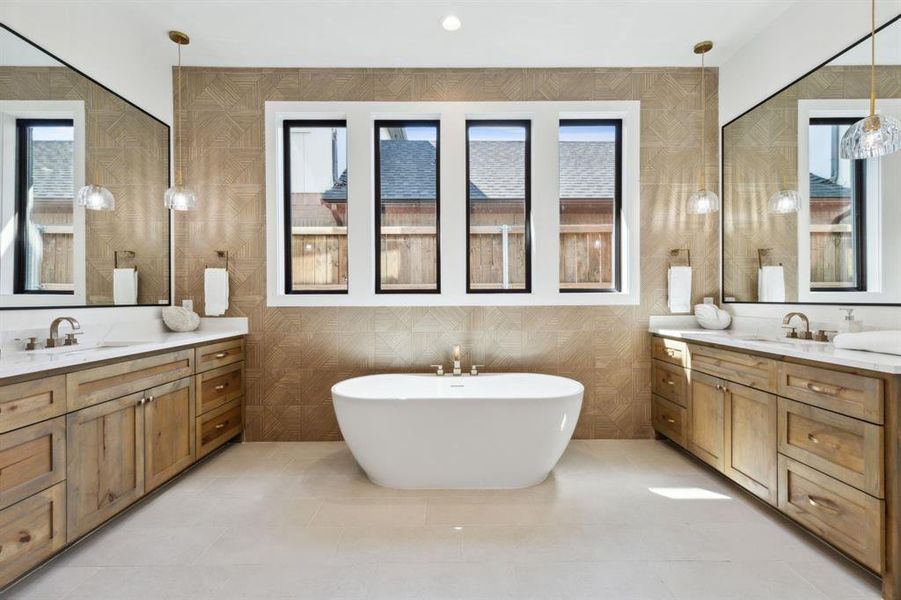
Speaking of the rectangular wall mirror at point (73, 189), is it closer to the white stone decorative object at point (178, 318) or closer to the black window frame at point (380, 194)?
the white stone decorative object at point (178, 318)

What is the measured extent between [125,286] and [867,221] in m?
4.15

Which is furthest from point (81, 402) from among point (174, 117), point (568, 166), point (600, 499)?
point (568, 166)

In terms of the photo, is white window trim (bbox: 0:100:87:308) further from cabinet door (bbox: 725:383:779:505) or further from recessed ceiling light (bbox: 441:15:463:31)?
cabinet door (bbox: 725:383:779:505)

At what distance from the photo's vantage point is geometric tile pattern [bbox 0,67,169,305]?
216 cm

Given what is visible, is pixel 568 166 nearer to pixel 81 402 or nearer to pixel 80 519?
pixel 81 402

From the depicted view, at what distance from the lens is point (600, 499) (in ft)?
7.25

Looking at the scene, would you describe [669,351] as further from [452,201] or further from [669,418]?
[452,201]

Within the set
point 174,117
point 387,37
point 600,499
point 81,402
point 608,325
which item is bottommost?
point 600,499

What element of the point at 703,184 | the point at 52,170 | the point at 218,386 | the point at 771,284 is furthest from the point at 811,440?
the point at 52,170

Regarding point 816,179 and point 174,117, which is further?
point 174,117

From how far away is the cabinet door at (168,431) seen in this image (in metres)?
2.13

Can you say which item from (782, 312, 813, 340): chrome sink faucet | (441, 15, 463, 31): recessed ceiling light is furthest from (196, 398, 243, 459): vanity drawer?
(782, 312, 813, 340): chrome sink faucet

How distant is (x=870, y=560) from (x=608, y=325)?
71.2 inches

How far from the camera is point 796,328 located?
244 cm
